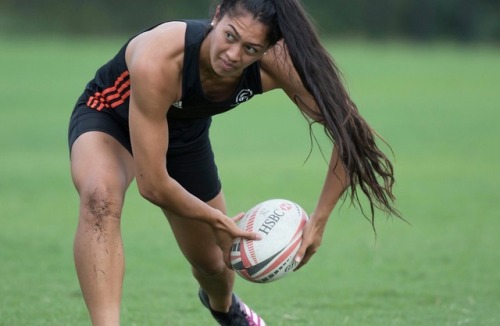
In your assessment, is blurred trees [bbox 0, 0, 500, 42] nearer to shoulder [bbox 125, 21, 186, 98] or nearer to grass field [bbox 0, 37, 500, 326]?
grass field [bbox 0, 37, 500, 326]

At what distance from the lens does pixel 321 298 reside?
773 cm

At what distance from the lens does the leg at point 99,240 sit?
498 cm

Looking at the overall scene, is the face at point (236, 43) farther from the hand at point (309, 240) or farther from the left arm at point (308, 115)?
the hand at point (309, 240)

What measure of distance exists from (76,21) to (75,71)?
16.1 m

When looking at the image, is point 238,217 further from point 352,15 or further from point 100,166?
point 352,15

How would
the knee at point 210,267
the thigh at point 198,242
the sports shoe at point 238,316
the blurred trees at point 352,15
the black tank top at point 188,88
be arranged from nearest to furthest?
the black tank top at point 188,88 → the thigh at point 198,242 → the knee at point 210,267 → the sports shoe at point 238,316 → the blurred trees at point 352,15

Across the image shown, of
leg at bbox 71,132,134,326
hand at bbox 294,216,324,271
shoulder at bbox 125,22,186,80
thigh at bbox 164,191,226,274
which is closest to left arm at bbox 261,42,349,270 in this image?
hand at bbox 294,216,324,271

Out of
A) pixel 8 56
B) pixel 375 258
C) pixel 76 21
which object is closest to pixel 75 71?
pixel 8 56

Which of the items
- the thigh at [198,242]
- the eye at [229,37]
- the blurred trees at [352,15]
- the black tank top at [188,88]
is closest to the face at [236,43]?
the eye at [229,37]

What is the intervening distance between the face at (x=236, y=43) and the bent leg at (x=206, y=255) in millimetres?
1206

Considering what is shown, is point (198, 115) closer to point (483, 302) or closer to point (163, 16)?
point (483, 302)

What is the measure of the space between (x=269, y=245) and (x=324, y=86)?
0.88 meters

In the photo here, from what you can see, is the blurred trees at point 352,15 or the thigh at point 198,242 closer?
the thigh at point 198,242

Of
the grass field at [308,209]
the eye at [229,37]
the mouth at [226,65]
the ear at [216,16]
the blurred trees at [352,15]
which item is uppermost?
the ear at [216,16]
